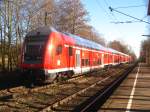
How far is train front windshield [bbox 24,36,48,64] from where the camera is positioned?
20484 mm

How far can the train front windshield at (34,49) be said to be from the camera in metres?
20.5

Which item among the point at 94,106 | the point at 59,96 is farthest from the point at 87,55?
the point at 94,106

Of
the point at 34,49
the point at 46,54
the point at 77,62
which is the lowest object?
the point at 77,62

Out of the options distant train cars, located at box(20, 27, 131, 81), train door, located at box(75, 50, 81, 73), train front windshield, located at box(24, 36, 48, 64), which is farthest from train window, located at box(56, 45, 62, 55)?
train door, located at box(75, 50, 81, 73)

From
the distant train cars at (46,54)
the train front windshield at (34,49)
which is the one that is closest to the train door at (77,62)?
the distant train cars at (46,54)

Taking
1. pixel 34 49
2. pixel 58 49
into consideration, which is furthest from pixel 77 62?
pixel 34 49

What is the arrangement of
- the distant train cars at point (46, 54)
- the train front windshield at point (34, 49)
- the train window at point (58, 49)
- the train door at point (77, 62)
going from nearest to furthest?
the distant train cars at point (46, 54) → the train front windshield at point (34, 49) → the train window at point (58, 49) → the train door at point (77, 62)

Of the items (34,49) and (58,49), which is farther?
(58,49)

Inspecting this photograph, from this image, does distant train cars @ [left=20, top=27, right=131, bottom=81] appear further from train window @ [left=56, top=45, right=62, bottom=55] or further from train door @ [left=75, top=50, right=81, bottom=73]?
train door @ [left=75, top=50, right=81, bottom=73]

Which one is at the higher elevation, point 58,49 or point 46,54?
point 58,49

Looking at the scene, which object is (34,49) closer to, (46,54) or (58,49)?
(46,54)

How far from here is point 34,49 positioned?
20812 millimetres

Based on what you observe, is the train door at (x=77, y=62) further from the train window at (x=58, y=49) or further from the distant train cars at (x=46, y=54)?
the train window at (x=58, y=49)

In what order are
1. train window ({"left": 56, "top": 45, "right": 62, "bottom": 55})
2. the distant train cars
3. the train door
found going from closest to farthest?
the distant train cars, train window ({"left": 56, "top": 45, "right": 62, "bottom": 55}), the train door
